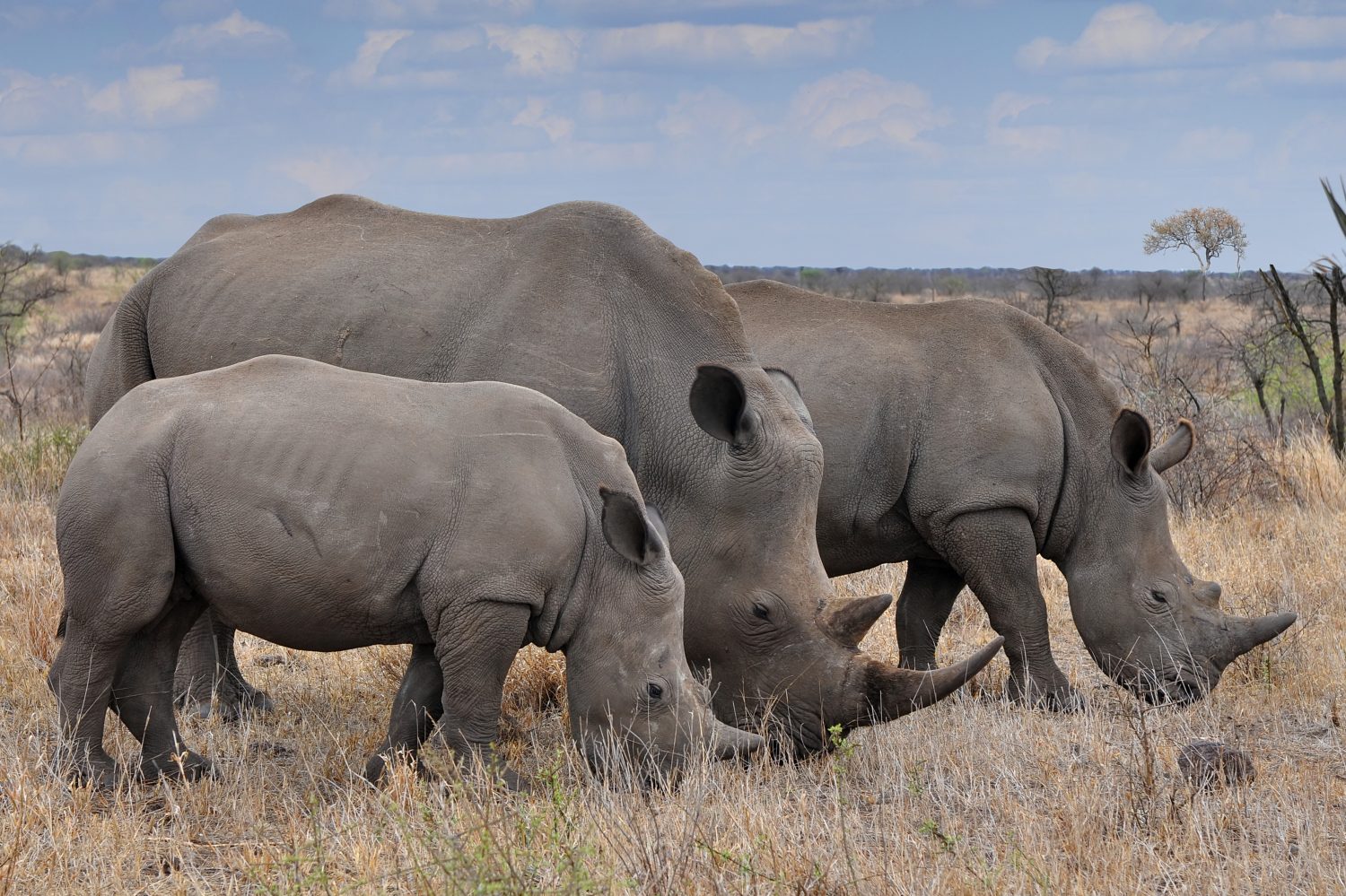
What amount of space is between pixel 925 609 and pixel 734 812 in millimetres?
3251

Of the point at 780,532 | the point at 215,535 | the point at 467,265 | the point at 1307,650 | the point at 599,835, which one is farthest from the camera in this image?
the point at 1307,650

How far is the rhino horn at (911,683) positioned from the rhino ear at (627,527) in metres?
0.98

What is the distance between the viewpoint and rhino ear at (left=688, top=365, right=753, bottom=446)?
18.7 ft

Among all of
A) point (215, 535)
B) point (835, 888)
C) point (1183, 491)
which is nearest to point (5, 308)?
point (1183, 491)

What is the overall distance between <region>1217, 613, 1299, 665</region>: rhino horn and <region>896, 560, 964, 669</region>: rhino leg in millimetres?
1325

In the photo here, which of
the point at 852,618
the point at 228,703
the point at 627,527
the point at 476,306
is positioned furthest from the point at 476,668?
the point at 228,703

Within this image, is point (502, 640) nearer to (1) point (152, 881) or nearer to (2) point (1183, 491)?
(1) point (152, 881)

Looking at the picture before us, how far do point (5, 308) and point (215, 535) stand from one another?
26.1 metres

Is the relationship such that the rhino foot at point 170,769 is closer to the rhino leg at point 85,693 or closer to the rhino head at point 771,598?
the rhino leg at point 85,693

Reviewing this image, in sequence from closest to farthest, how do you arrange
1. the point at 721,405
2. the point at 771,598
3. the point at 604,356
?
the point at 771,598, the point at 721,405, the point at 604,356

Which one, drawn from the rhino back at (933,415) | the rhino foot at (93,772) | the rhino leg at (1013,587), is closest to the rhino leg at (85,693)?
the rhino foot at (93,772)

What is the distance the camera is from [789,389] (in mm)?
6383

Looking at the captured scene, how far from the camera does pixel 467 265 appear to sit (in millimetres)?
6465

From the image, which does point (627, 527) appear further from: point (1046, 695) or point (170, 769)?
point (1046, 695)
